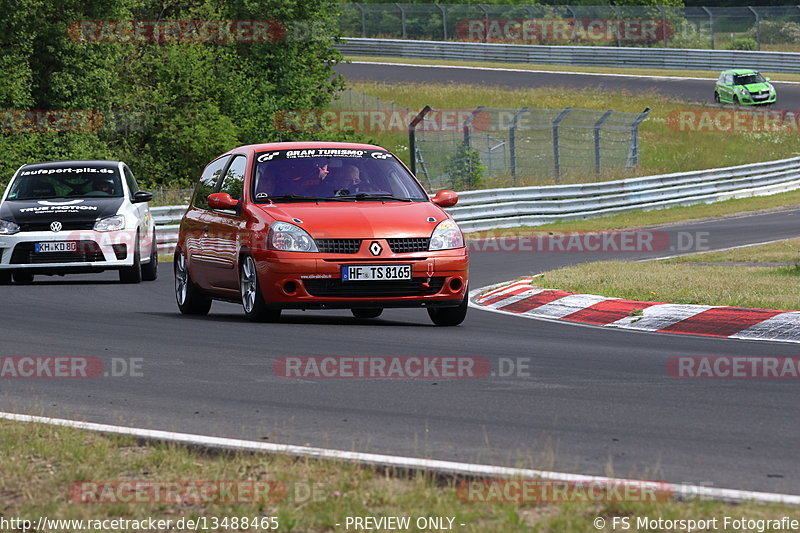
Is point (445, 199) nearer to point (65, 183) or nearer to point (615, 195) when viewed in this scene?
point (65, 183)

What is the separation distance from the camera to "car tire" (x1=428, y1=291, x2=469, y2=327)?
1135cm

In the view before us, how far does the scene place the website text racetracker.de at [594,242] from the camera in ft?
72.9

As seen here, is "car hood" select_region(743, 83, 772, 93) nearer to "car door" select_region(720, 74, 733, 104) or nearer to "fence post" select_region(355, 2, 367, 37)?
"car door" select_region(720, 74, 733, 104)

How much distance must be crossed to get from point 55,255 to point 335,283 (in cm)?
674

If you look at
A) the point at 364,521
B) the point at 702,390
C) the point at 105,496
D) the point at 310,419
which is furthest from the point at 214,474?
the point at 702,390

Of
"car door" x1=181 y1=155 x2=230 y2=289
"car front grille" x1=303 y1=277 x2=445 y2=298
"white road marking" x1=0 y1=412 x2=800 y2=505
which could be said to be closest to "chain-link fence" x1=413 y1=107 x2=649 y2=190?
"car door" x1=181 y1=155 x2=230 y2=289

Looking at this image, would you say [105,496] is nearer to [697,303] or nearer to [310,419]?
[310,419]

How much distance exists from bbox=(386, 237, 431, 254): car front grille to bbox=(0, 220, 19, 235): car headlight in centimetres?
719

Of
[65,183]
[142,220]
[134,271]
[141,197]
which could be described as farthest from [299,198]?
[65,183]

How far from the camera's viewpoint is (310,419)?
670cm

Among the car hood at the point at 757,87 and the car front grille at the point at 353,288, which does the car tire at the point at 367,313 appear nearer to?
the car front grille at the point at 353,288

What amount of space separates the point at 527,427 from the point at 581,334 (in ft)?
15.2

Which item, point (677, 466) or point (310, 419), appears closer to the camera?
point (677, 466)

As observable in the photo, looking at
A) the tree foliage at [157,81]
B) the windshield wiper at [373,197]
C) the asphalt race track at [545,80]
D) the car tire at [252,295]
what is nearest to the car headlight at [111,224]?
the car tire at [252,295]
